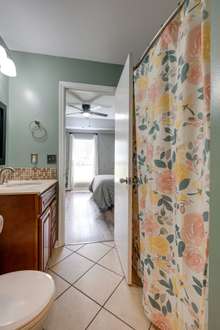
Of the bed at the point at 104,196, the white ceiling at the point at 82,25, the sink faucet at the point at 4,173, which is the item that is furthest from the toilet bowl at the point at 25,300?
the bed at the point at 104,196

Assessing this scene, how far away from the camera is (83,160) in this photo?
6.44 meters

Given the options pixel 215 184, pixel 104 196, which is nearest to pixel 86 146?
pixel 104 196

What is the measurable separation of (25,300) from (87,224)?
7.37ft

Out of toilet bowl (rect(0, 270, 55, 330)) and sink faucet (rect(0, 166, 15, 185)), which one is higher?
sink faucet (rect(0, 166, 15, 185))

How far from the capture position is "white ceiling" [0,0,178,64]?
1545mm

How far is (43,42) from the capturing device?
6.60ft

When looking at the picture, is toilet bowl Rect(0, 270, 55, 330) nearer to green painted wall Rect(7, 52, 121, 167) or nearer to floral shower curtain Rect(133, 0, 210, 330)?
floral shower curtain Rect(133, 0, 210, 330)

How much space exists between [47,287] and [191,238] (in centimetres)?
78

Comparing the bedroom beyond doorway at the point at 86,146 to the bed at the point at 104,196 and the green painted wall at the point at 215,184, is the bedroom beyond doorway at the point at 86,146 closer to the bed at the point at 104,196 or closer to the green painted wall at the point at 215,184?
the bed at the point at 104,196

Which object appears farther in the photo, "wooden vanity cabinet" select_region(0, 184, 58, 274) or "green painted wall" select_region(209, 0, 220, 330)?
"wooden vanity cabinet" select_region(0, 184, 58, 274)

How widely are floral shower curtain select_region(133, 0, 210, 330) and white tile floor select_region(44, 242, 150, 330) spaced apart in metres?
0.20

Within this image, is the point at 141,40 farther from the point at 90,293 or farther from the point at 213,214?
the point at 90,293

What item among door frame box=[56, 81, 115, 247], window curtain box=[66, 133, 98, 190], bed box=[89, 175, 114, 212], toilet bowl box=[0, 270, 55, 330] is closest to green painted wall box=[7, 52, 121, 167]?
door frame box=[56, 81, 115, 247]

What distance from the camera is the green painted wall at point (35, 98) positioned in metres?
2.19
